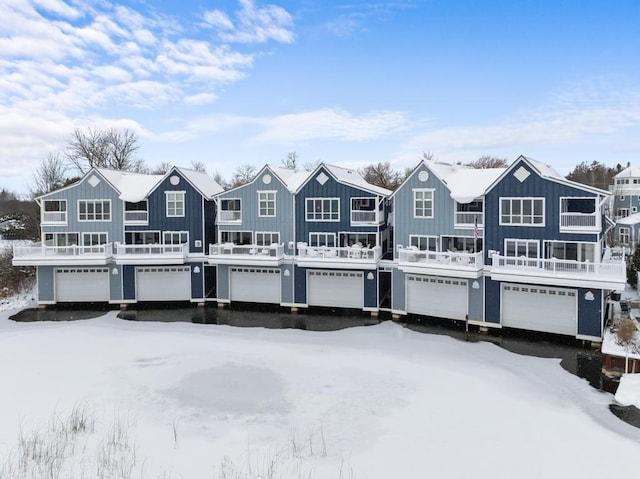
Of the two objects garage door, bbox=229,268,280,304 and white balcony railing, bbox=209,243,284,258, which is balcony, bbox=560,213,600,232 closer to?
white balcony railing, bbox=209,243,284,258

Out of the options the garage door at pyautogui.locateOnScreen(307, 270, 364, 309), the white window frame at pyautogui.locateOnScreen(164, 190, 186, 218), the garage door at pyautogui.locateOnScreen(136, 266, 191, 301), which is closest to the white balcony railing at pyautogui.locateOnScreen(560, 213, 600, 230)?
the garage door at pyautogui.locateOnScreen(307, 270, 364, 309)

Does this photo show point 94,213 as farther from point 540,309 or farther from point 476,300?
point 540,309

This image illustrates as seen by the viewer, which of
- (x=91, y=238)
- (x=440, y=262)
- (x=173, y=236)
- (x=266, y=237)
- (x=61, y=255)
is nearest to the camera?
(x=440, y=262)

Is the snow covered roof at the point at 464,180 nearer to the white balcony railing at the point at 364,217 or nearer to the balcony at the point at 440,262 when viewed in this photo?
the balcony at the point at 440,262

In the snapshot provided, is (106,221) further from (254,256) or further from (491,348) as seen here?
(491,348)

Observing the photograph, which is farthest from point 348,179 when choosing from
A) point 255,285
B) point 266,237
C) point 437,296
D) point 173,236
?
point 173,236

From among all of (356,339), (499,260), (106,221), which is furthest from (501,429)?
(106,221)

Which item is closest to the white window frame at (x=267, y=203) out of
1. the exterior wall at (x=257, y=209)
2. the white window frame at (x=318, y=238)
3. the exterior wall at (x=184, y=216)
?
the exterior wall at (x=257, y=209)
